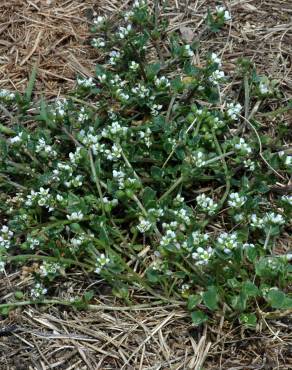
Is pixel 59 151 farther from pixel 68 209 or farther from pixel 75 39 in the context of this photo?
pixel 75 39

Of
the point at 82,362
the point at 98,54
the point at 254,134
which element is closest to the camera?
the point at 82,362

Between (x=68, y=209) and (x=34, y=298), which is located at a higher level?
(x=68, y=209)

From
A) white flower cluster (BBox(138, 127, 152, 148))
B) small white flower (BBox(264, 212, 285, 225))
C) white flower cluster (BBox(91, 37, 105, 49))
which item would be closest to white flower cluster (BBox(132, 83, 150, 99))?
white flower cluster (BBox(138, 127, 152, 148))

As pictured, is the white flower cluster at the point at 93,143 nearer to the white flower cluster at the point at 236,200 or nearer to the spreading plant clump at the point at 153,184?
the spreading plant clump at the point at 153,184

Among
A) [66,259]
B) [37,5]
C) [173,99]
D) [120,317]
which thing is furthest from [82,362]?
[37,5]

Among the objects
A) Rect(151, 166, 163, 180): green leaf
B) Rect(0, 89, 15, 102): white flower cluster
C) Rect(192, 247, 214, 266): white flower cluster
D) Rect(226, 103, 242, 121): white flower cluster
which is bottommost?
Rect(192, 247, 214, 266): white flower cluster

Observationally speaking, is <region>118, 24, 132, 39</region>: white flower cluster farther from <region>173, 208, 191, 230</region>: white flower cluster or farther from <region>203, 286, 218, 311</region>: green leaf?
<region>203, 286, 218, 311</region>: green leaf

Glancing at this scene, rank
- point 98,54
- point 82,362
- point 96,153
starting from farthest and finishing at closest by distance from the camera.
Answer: point 98,54, point 96,153, point 82,362

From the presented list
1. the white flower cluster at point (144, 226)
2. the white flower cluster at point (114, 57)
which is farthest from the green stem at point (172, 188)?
the white flower cluster at point (114, 57)
